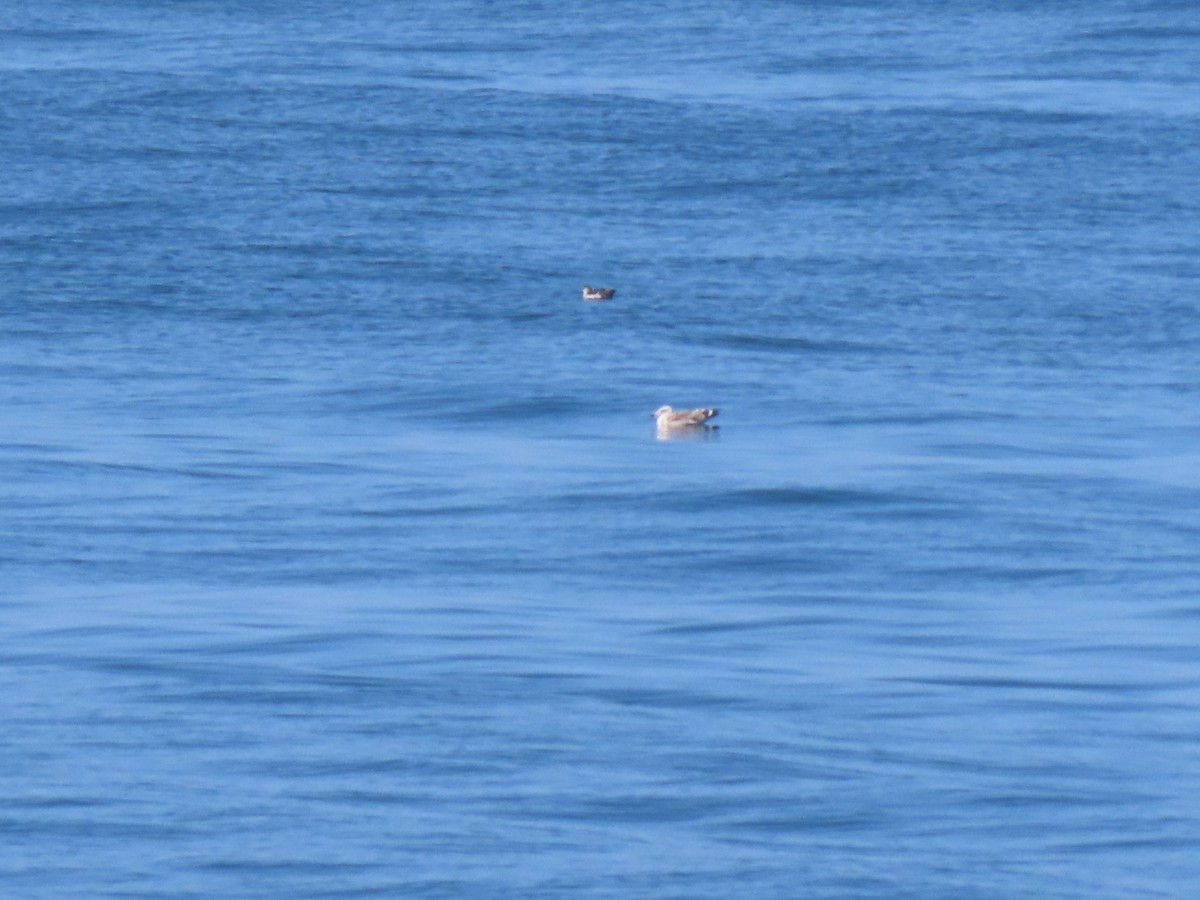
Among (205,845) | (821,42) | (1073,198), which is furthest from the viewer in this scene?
(821,42)

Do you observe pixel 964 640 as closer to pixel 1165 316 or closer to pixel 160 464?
pixel 160 464

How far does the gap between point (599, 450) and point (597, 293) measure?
502 cm

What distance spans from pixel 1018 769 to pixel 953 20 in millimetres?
24854

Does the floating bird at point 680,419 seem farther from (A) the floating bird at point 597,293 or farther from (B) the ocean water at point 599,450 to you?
(A) the floating bird at point 597,293

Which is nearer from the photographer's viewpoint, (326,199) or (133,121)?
(326,199)

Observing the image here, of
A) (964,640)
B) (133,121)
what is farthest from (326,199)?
(964,640)

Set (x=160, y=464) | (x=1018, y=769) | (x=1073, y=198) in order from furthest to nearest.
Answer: (x=1073, y=198), (x=160, y=464), (x=1018, y=769)

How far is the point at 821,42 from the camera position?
3356 cm

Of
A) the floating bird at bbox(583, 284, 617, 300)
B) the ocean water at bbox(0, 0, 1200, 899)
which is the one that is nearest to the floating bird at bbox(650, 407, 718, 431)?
the ocean water at bbox(0, 0, 1200, 899)

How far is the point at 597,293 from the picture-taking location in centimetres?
2298

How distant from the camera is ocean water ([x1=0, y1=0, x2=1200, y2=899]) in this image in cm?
1053

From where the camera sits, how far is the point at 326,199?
88.7 ft

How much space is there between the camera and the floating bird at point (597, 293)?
23.0 meters

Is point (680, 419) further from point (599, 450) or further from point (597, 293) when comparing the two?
point (597, 293)
